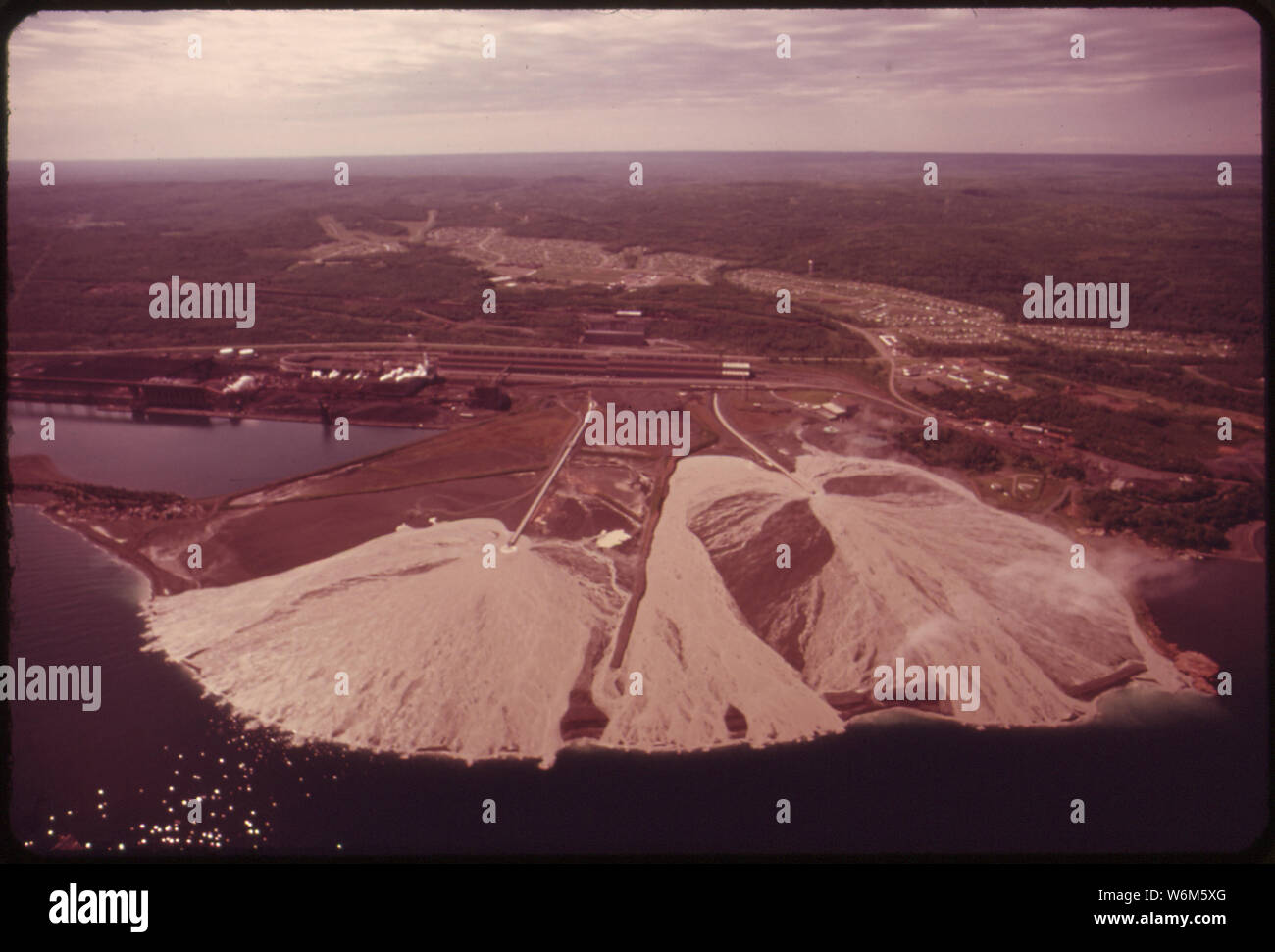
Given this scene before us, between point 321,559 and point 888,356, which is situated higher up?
point 888,356

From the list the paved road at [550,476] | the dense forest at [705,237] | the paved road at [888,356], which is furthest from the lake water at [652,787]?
the paved road at [888,356]

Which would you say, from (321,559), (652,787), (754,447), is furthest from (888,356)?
(321,559)

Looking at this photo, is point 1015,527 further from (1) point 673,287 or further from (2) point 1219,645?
(1) point 673,287

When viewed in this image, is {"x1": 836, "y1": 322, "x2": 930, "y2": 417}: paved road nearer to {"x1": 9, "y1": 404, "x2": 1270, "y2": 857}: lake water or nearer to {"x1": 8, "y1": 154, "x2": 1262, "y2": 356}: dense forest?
{"x1": 8, "y1": 154, "x2": 1262, "y2": 356}: dense forest

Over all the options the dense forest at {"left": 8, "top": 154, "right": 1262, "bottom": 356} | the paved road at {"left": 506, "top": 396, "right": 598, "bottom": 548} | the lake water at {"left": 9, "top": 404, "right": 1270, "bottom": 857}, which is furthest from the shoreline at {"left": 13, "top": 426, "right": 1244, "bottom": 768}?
the dense forest at {"left": 8, "top": 154, "right": 1262, "bottom": 356}

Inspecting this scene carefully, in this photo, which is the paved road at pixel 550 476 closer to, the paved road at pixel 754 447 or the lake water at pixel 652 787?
the paved road at pixel 754 447

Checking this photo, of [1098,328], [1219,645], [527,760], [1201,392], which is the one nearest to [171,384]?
[527,760]

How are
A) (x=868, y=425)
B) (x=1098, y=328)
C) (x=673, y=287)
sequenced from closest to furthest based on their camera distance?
(x=868, y=425)
(x=1098, y=328)
(x=673, y=287)

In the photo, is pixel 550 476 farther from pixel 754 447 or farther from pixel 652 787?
pixel 652 787
